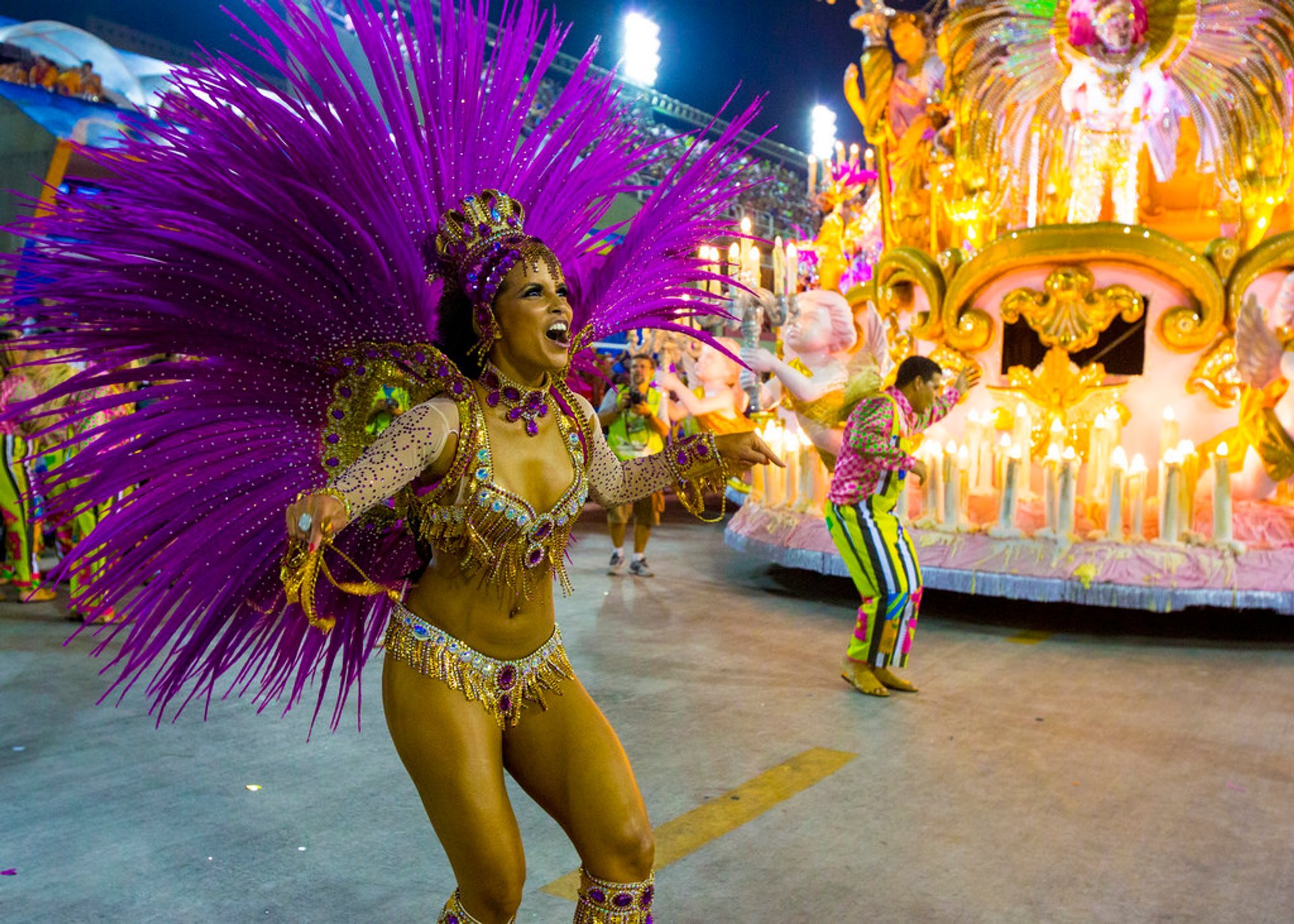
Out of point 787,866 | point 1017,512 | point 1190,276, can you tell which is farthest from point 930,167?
point 787,866

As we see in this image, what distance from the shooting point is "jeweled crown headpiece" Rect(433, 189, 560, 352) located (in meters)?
2.33

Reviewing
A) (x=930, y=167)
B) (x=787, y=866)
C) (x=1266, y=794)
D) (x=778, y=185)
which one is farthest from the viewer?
(x=778, y=185)

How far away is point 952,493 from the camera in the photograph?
291 inches

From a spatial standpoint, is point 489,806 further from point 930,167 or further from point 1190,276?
point 930,167

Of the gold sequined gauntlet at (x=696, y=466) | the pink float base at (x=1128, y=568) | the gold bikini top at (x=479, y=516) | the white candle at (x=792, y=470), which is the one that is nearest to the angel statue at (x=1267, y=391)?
the pink float base at (x=1128, y=568)

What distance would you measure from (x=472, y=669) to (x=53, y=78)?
882 cm

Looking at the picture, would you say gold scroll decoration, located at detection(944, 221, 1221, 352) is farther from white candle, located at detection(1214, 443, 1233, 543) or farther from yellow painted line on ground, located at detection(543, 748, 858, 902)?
yellow painted line on ground, located at detection(543, 748, 858, 902)

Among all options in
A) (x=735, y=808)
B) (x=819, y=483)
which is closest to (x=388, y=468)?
(x=735, y=808)

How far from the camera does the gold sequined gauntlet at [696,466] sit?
2.56 metres

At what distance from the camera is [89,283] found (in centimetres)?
232

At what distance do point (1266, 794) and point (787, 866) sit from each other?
6.42ft

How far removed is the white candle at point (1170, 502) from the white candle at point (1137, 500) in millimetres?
114

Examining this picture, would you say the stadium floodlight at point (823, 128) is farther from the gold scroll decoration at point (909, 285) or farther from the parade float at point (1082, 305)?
the gold scroll decoration at point (909, 285)

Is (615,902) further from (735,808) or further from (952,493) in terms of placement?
(952,493)
